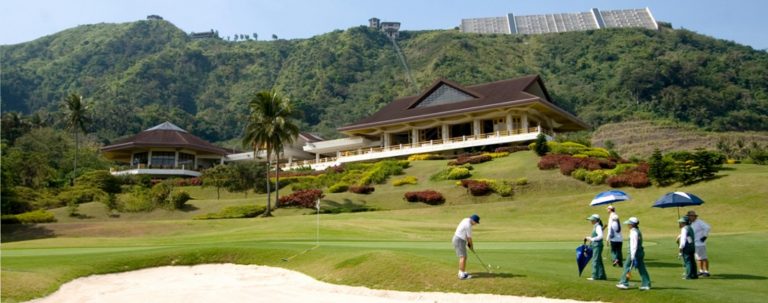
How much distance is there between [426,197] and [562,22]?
15327 centimetres

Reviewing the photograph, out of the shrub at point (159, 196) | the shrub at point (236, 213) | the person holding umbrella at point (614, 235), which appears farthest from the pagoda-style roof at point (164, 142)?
the person holding umbrella at point (614, 235)

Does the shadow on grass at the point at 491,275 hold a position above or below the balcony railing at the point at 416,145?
below

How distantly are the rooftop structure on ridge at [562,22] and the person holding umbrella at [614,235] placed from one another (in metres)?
165

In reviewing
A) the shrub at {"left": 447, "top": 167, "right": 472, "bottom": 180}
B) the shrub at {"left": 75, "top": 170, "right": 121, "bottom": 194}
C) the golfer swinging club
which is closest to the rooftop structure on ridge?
the shrub at {"left": 447, "top": 167, "right": 472, "bottom": 180}

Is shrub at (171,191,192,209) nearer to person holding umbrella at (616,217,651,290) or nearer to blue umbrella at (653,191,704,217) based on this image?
blue umbrella at (653,191,704,217)

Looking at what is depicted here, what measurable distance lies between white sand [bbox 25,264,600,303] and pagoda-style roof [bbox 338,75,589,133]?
48.7m

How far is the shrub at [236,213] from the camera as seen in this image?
161 ft

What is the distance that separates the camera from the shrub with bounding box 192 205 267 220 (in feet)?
161

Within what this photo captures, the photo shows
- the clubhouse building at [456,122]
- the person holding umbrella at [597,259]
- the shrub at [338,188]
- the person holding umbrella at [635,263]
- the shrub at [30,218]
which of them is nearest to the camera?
the person holding umbrella at [635,263]

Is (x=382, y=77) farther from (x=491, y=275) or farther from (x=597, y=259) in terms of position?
(x=597, y=259)

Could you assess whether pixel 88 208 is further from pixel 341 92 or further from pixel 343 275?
pixel 341 92

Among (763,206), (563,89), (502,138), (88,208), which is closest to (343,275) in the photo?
(763,206)

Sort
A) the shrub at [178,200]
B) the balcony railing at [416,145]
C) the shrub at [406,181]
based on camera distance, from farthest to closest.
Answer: the balcony railing at [416,145] < the shrub at [406,181] < the shrub at [178,200]

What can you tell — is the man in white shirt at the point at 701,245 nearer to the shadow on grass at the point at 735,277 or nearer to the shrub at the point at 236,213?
the shadow on grass at the point at 735,277
